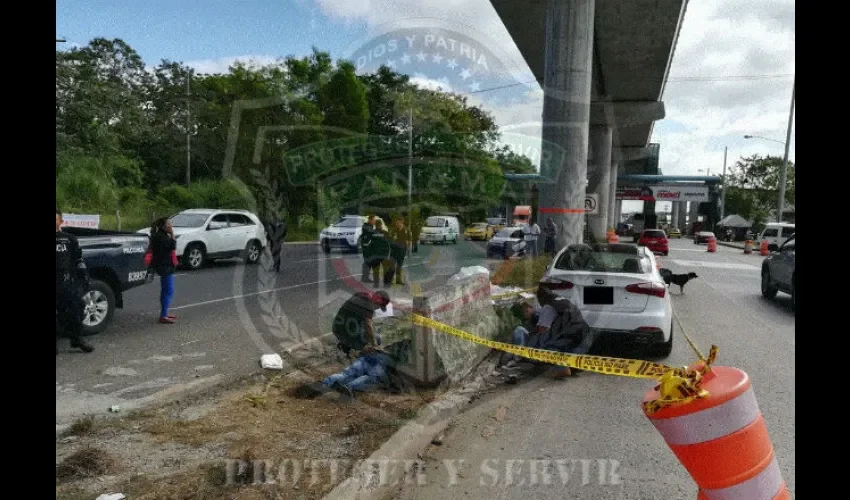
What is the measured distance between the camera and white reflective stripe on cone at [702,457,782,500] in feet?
6.59

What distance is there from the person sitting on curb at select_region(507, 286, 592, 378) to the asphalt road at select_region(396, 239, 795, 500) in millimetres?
519

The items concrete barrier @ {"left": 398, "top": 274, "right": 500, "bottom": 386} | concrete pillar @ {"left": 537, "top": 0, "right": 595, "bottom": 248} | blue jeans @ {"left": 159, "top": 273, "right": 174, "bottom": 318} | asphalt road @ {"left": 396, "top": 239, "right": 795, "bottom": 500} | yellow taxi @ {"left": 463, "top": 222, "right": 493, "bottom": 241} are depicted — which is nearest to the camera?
asphalt road @ {"left": 396, "top": 239, "right": 795, "bottom": 500}

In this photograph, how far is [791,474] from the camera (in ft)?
13.3

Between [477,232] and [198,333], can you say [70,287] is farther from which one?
[477,232]

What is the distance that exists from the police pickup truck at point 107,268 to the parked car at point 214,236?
281 inches

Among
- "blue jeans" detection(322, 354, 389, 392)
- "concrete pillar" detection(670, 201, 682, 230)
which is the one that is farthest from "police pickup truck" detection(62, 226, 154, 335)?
"concrete pillar" detection(670, 201, 682, 230)

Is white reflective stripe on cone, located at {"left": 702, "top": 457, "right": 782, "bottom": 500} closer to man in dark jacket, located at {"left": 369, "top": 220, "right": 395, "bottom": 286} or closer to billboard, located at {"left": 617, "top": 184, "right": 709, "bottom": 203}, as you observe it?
man in dark jacket, located at {"left": 369, "top": 220, "right": 395, "bottom": 286}

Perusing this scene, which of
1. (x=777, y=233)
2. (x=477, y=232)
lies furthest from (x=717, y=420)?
(x=777, y=233)

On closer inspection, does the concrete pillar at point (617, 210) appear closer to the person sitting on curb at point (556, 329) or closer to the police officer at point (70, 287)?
the person sitting on curb at point (556, 329)

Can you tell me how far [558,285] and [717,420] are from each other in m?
5.21

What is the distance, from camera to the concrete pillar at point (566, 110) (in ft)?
46.0

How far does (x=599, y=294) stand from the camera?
7012 millimetres

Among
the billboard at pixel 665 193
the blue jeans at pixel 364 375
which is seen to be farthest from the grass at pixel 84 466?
the billboard at pixel 665 193
